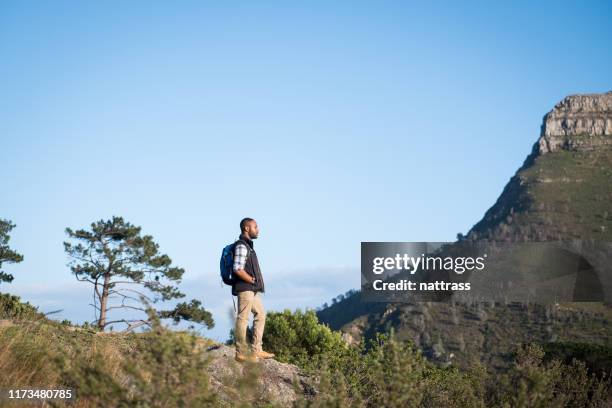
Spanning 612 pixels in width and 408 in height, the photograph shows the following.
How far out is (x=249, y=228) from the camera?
10.9 metres

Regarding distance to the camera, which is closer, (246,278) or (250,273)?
(246,278)

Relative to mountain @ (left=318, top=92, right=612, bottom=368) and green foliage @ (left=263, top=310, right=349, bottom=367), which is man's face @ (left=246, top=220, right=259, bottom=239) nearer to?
green foliage @ (left=263, top=310, right=349, bottom=367)

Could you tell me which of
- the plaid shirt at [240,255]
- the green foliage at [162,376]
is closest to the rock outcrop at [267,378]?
the plaid shirt at [240,255]

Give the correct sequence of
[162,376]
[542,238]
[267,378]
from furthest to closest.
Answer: [542,238] < [267,378] < [162,376]

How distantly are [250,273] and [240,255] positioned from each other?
438 mm

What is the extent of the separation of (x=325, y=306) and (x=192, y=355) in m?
137

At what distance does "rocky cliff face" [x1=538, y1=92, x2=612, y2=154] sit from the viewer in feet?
515

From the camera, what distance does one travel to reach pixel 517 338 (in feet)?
292

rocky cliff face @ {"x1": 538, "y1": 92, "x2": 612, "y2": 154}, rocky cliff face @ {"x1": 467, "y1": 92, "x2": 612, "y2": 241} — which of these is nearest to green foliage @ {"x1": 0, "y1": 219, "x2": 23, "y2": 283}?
rocky cliff face @ {"x1": 467, "y1": 92, "x2": 612, "y2": 241}

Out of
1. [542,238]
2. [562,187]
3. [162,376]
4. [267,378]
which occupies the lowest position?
[162,376]

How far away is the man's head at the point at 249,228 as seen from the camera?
10.9 meters

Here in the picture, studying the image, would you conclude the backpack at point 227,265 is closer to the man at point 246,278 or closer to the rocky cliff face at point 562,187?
the man at point 246,278

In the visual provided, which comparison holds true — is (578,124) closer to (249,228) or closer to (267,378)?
(267,378)

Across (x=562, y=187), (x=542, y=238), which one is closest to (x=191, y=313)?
(x=542, y=238)
